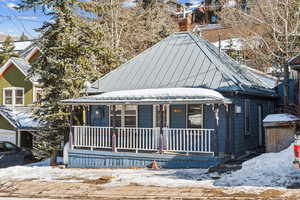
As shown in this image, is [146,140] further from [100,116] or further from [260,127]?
[260,127]

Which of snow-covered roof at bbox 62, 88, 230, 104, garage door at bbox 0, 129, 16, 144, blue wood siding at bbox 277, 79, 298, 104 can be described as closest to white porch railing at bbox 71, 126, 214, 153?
snow-covered roof at bbox 62, 88, 230, 104

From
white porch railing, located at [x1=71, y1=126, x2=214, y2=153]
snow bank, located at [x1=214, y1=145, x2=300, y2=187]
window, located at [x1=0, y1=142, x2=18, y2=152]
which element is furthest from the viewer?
window, located at [x1=0, y1=142, x2=18, y2=152]

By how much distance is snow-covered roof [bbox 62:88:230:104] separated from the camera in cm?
1426

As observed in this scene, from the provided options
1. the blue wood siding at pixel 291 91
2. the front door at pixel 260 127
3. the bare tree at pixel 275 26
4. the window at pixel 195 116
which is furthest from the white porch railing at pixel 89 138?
the blue wood siding at pixel 291 91

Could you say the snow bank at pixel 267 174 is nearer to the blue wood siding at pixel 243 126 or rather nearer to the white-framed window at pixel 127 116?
the blue wood siding at pixel 243 126

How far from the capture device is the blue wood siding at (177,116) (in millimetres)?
16562

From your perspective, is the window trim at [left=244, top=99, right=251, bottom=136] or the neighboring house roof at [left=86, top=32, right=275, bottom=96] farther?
the window trim at [left=244, top=99, right=251, bottom=136]

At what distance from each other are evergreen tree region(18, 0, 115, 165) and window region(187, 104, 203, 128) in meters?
6.03

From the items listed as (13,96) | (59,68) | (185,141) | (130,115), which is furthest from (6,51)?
(185,141)

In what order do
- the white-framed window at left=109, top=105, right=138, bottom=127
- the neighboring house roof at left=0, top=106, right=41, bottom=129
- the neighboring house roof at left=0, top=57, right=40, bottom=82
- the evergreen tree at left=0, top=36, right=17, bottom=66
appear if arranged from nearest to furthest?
the white-framed window at left=109, top=105, right=138, bottom=127 < the neighboring house roof at left=0, top=106, right=41, bottom=129 < the neighboring house roof at left=0, top=57, right=40, bottom=82 < the evergreen tree at left=0, top=36, right=17, bottom=66

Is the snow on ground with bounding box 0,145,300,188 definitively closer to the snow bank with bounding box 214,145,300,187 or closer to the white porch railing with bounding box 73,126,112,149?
the snow bank with bounding box 214,145,300,187

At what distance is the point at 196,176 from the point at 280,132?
14.1 ft

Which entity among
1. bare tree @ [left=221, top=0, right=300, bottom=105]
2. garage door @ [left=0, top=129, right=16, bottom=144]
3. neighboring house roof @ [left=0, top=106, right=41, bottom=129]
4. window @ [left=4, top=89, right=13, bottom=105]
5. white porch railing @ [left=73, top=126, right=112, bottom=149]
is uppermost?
bare tree @ [left=221, top=0, right=300, bottom=105]

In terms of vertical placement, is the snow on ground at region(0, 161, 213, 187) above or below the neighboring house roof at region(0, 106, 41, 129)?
below
